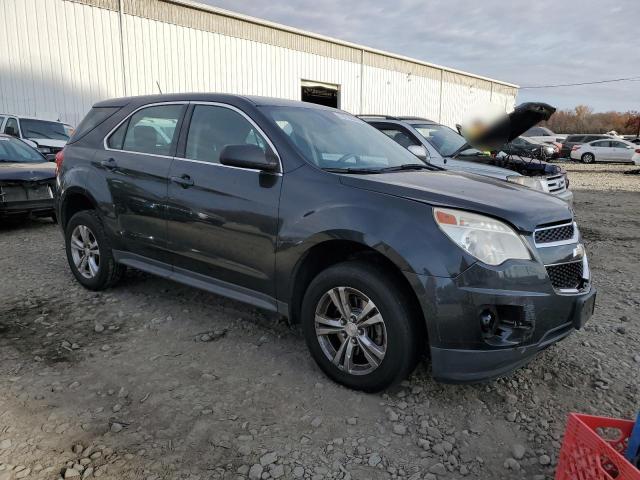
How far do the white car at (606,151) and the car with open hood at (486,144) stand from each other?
72.4ft

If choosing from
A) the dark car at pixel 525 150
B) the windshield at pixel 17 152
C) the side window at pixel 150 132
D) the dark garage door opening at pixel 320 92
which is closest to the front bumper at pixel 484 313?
the side window at pixel 150 132

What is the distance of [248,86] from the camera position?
20.0 meters

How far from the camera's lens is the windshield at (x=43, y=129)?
12055 mm

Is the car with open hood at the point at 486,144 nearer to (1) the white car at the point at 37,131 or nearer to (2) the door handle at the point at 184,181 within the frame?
(2) the door handle at the point at 184,181

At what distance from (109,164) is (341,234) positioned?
8.10ft

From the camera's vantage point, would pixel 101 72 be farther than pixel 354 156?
Yes

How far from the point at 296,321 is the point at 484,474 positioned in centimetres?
145

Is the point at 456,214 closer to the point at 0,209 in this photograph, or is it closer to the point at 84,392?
the point at 84,392

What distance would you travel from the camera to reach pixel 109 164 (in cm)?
421

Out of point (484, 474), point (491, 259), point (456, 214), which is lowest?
point (484, 474)

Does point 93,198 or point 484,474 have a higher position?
point 93,198

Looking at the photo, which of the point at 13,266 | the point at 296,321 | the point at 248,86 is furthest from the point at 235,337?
the point at 248,86

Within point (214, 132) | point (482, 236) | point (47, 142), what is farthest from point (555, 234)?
point (47, 142)

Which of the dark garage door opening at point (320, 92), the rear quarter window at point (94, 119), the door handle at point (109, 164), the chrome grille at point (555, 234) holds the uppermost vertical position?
the dark garage door opening at point (320, 92)
